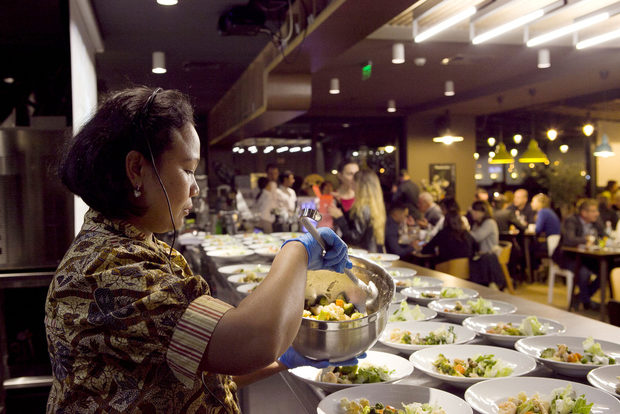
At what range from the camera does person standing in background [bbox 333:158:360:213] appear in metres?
4.63

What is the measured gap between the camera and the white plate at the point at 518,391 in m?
1.11

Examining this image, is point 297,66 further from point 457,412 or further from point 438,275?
point 457,412

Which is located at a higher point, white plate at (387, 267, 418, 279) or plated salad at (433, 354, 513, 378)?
white plate at (387, 267, 418, 279)

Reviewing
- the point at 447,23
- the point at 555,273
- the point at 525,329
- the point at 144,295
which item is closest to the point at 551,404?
the point at 525,329

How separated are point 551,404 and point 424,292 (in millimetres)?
1239

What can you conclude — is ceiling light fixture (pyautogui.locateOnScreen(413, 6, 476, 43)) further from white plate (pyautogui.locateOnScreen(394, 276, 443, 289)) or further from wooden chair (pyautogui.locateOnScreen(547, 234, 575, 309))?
wooden chair (pyautogui.locateOnScreen(547, 234, 575, 309))

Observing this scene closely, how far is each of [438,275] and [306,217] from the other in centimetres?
201

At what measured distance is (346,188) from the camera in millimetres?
4711

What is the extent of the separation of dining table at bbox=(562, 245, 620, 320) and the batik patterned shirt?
536 cm

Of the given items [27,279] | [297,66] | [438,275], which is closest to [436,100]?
[297,66]

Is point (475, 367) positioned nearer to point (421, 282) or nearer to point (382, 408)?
point (382, 408)

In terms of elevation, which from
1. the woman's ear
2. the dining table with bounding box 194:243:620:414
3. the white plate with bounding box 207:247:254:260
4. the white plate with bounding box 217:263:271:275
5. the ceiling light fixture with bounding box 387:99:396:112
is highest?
the ceiling light fixture with bounding box 387:99:396:112

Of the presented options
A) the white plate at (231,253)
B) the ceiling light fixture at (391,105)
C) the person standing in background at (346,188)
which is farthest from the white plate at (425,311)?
the ceiling light fixture at (391,105)

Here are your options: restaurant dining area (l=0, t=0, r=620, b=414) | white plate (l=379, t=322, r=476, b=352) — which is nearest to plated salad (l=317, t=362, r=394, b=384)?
restaurant dining area (l=0, t=0, r=620, b=414)
